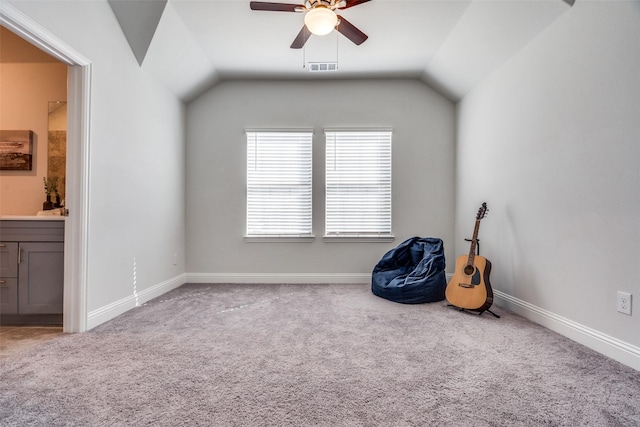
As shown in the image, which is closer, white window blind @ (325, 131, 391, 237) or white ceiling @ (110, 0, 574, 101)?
white ceiling @ (110, 0, 574, 101)

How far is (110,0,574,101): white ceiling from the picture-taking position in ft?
9.00

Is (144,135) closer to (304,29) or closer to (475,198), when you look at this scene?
(304,29)

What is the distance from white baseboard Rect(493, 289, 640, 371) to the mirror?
4468 mm

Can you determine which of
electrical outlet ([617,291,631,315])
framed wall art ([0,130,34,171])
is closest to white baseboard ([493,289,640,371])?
electrical outlet ([617,291,631,315])

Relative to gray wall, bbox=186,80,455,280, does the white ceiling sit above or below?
above

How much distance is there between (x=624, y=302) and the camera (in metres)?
1.91

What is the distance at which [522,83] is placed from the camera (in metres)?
2.87

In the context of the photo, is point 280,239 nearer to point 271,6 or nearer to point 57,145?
point 57,145

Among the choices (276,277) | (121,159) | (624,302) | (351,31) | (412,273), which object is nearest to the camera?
(624,302)

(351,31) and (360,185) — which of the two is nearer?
(351,31)

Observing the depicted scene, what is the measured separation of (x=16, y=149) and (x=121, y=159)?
1204 millimetres

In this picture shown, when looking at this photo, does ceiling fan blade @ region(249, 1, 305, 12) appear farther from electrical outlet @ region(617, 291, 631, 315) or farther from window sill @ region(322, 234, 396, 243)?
electrical outlet @ region(617, 291, 631, 315)

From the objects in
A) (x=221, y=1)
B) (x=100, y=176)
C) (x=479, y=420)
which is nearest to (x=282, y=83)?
(x=221, y=1)

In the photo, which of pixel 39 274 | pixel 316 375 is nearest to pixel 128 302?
pixel 39 274
